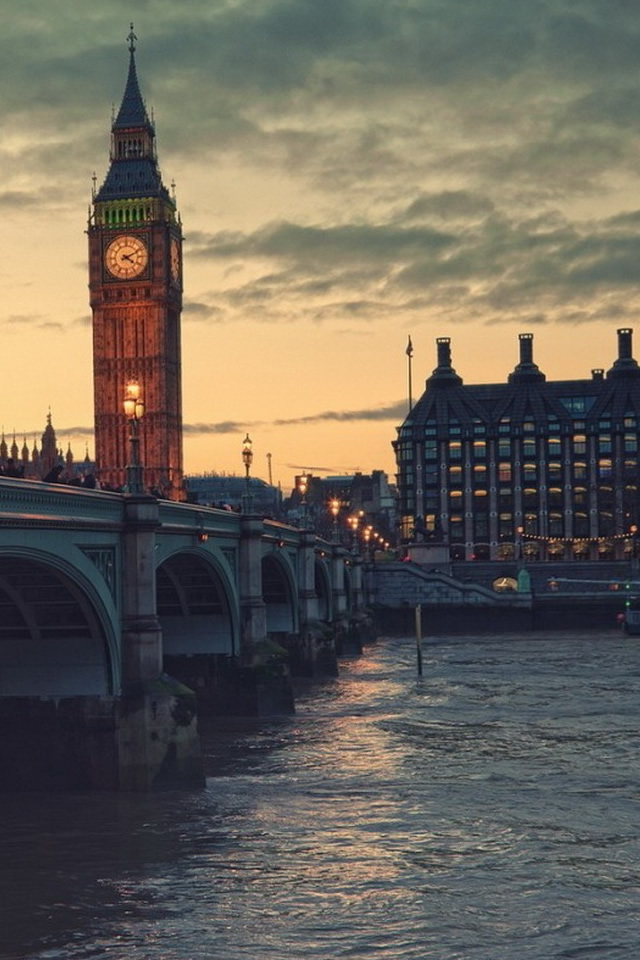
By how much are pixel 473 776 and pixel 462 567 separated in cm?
12129

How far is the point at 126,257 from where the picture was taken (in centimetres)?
17375

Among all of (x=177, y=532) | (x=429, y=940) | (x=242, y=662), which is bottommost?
(x=429, y=940)

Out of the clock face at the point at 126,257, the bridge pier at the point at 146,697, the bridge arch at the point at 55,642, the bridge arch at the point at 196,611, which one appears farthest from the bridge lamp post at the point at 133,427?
the clock face at the point at 126,257

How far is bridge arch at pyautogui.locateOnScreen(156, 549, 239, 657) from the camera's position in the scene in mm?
53000

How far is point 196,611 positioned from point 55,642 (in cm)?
1696

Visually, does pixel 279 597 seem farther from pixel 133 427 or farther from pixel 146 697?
pixel 133 427

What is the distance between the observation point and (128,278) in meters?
173

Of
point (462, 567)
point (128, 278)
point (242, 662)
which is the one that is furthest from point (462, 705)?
point (128, 278)

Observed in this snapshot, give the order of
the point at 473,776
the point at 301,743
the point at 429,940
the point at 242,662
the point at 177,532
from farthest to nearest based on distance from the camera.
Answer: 1. the point at 242,662
2. the point at 301,743
3. the point at 177,532
4. the point at 473,776
5. the point at 429,940

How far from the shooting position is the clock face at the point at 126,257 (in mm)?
172875

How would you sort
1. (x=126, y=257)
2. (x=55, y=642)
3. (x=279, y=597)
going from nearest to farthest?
1. (x=55, y=642)
2. (x=279, y=597)
3. (x=126, y=257)

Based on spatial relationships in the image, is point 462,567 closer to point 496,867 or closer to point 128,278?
point 128,278

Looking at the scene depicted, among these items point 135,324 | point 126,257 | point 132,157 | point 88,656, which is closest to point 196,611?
point 88,656

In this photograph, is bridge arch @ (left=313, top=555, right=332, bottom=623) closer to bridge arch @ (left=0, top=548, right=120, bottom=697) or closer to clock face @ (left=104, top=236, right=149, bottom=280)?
bridge arch @ (left=0, top=548, right=120, bottom=697)
